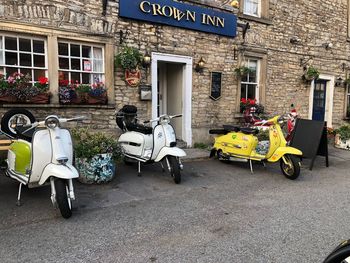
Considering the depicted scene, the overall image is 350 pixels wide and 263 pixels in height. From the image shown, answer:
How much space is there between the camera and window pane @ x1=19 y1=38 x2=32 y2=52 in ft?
21.2

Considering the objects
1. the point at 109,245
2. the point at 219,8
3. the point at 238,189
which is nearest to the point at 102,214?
the point at 109,245

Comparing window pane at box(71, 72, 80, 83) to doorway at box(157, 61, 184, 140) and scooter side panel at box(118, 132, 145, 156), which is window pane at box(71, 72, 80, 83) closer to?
scooter side panel at box(118, 132, 145, 156)

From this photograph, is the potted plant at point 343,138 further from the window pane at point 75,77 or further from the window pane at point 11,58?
the window pane at point 11,58

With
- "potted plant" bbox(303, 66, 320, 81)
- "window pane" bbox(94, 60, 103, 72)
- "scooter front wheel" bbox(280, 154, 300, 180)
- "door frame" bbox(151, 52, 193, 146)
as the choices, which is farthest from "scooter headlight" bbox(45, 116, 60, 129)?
"potted plant" bbox(303, 66, 320, 81)

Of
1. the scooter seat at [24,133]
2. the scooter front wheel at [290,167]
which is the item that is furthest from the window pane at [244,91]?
the scooter seat at [24,133]

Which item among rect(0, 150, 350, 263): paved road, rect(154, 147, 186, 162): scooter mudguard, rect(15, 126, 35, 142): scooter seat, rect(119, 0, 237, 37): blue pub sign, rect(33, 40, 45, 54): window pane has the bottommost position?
rect(0, 150, 350, 263): paved road

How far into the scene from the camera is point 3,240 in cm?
316

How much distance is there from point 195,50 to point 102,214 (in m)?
5.95

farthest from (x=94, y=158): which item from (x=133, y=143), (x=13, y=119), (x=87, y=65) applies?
(x=87, y=65)

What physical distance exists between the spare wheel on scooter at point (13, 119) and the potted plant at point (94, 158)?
3.68 feet

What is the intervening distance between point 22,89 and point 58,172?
3360mm

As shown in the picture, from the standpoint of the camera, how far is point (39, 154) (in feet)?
12.7

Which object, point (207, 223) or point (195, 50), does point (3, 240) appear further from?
point (195, 50)

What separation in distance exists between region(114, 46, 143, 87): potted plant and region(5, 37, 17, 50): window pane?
2.08 m
